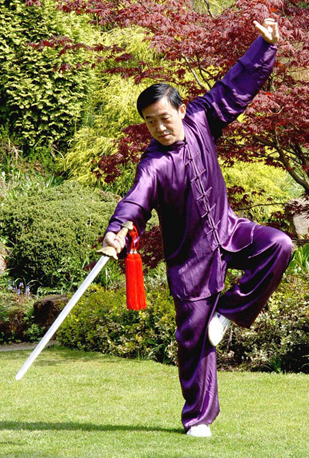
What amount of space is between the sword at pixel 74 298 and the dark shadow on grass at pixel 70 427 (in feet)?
3.65

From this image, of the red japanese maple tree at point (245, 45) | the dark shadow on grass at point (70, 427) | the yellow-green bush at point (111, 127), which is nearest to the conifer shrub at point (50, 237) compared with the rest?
the yellow-green bush at point (111, 127)

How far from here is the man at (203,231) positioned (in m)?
3.91

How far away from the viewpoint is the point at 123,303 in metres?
7.15

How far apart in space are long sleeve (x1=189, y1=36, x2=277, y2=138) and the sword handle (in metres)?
0.94

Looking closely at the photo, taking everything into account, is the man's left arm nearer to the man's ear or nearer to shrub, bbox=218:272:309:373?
the man's ear

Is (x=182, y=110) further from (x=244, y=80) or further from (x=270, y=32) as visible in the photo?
(x=270, y=32)

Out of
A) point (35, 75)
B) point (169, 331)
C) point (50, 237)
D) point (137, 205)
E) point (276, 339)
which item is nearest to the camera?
point (137, 205)

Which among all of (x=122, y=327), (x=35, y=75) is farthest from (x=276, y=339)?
(x=35, y=75)

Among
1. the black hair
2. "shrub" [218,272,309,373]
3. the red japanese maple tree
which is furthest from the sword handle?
"shrub" [218,272,309,373]

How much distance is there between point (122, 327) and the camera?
23.0ft

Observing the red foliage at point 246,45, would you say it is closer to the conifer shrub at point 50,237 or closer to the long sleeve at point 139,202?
the long sleeve at point 139,202

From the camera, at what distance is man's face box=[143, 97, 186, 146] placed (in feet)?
12.8

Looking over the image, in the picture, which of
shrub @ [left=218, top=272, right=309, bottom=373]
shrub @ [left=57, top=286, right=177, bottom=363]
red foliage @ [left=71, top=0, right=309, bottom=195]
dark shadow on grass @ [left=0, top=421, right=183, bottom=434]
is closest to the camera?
dark shadow on grass @ [left=0, top=421, right=183, bottom=434]

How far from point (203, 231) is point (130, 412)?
1.62m
